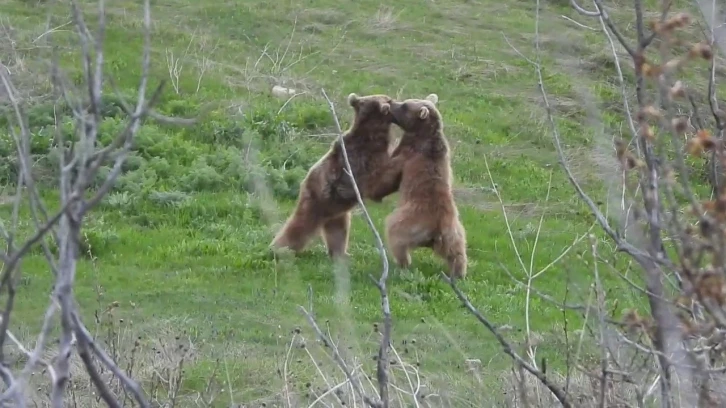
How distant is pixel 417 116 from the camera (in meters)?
9.75

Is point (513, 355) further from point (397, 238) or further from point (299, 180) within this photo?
point (299, 180)

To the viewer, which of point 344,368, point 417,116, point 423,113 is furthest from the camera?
point 417,116

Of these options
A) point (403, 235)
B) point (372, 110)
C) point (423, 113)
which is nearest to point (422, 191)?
point (403, 235)

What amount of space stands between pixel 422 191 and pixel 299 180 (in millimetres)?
3094

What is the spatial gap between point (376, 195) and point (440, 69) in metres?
8.56

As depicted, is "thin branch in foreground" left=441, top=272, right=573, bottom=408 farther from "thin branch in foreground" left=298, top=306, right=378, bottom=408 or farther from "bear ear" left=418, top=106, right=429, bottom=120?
"bear ear" left=418, top=106, right=429, bottom=120

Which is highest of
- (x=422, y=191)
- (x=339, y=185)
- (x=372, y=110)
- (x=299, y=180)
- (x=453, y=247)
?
(x=372, y=110)

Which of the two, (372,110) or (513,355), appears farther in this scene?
(372,110)

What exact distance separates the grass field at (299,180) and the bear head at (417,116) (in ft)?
3.97

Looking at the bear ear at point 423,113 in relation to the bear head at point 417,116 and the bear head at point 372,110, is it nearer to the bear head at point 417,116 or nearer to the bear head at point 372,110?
the bear head at point 417,116

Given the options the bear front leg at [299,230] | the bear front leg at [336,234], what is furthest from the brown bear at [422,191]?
the bear front leg at [299,230]

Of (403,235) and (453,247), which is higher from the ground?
(403,235)

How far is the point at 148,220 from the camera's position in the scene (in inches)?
442

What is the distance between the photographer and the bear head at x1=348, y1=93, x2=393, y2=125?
9938mm
